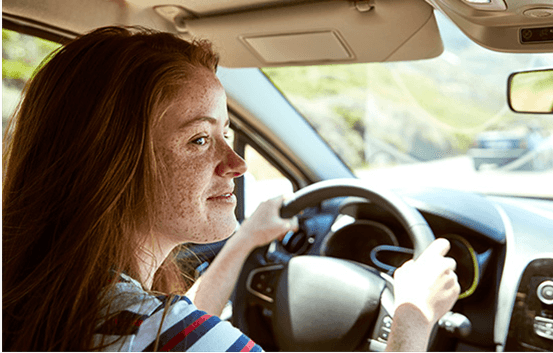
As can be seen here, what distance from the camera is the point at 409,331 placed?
1.32 meters

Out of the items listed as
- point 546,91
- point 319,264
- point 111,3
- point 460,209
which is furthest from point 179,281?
point 546,91

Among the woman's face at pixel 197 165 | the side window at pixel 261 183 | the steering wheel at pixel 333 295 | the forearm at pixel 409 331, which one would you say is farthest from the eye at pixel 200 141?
the side window at pixel 261 183

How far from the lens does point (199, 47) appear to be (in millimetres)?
1383

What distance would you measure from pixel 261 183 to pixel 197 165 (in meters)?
1.64

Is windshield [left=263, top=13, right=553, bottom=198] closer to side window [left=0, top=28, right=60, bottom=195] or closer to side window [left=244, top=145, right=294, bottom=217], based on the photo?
side window [left=244, top=145, right=294, bottom=217]

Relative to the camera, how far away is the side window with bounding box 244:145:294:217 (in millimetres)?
2840

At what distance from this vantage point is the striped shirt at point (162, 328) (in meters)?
0.95

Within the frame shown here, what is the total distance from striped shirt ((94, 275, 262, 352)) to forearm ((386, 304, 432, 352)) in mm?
456

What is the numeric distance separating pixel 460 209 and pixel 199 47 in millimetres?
1356

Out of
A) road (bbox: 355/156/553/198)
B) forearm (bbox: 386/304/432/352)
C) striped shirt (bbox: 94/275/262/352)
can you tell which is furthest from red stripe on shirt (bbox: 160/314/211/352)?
road (bbox: 355/156/553/198)

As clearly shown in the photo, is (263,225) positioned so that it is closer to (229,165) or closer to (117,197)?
(229,165)

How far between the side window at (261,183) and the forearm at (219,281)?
0.77 metres

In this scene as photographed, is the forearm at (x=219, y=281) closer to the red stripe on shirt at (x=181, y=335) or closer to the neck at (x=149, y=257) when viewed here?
the neck at (x=149, y=257)

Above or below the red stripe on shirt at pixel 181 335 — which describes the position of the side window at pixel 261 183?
below
